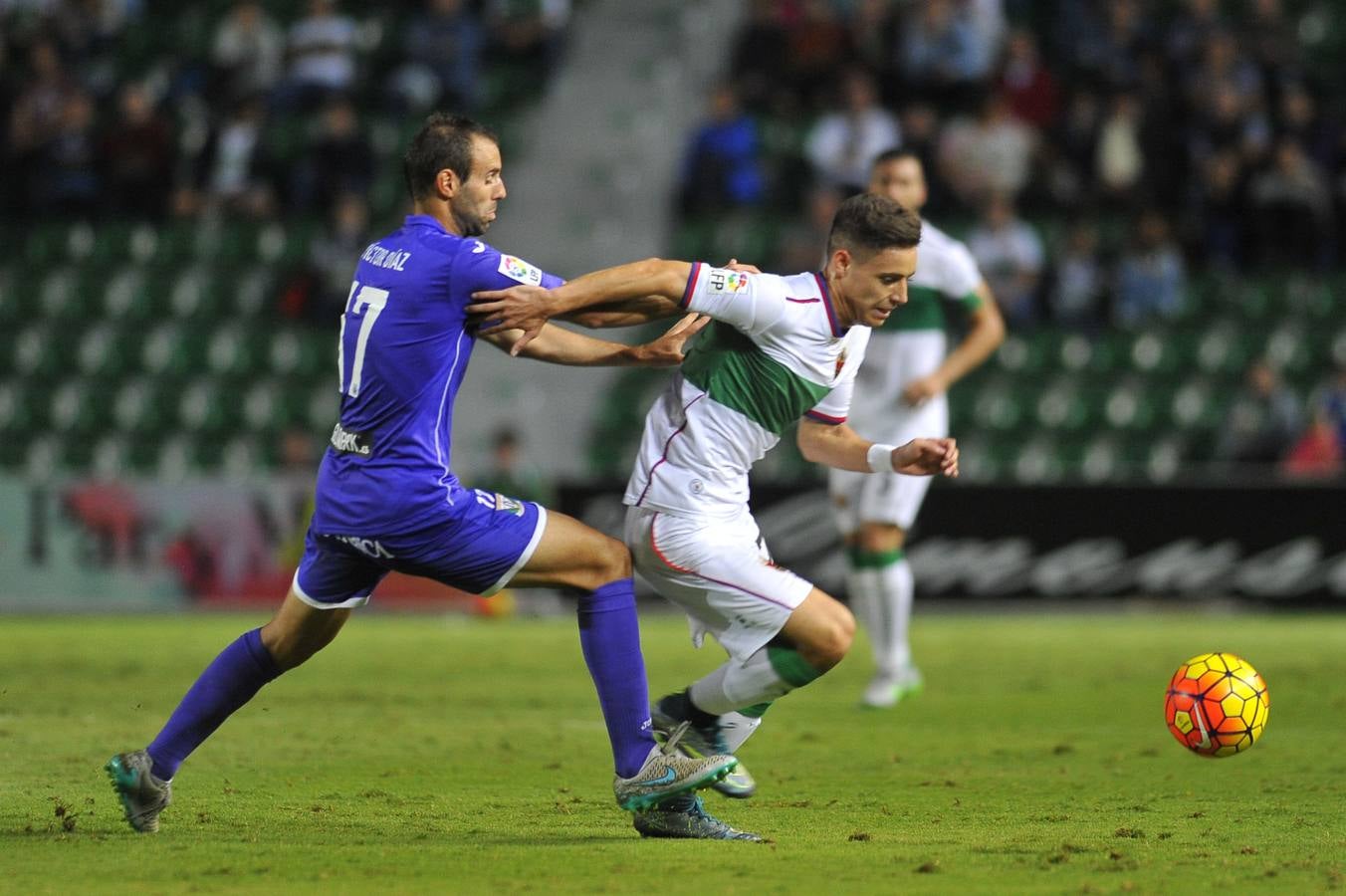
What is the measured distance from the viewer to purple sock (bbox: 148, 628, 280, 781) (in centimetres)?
609

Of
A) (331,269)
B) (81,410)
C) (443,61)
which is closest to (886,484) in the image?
(331,269)

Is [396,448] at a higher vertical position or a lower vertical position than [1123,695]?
higher

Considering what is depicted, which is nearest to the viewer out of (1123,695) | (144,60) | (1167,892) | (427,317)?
(1167,892)

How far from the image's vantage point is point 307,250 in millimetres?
19688

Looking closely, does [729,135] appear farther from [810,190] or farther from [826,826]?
[826,826]

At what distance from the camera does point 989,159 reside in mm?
18109

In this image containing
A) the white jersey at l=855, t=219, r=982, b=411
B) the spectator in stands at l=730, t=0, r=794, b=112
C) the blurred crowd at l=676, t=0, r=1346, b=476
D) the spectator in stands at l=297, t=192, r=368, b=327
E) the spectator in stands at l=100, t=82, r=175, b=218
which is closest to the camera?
the white jersey at l=855, t=219, r=982, b=411

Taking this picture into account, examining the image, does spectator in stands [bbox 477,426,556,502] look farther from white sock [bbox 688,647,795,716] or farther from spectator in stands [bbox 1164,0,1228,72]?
white sock [bbox 688,647,795,716]

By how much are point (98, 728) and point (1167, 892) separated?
5478 millimetres

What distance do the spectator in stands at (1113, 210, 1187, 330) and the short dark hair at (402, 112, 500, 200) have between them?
12.4 meters

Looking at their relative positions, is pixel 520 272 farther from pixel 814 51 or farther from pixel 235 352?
pixel 814 51

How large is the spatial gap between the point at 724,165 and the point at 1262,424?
231 inches


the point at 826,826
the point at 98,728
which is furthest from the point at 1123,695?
the point at 98,728

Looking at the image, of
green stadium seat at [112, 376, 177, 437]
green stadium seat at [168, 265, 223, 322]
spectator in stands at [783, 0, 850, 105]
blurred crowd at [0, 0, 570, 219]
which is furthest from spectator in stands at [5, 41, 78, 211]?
spectator in stands at [783, 0, 850, 105]
